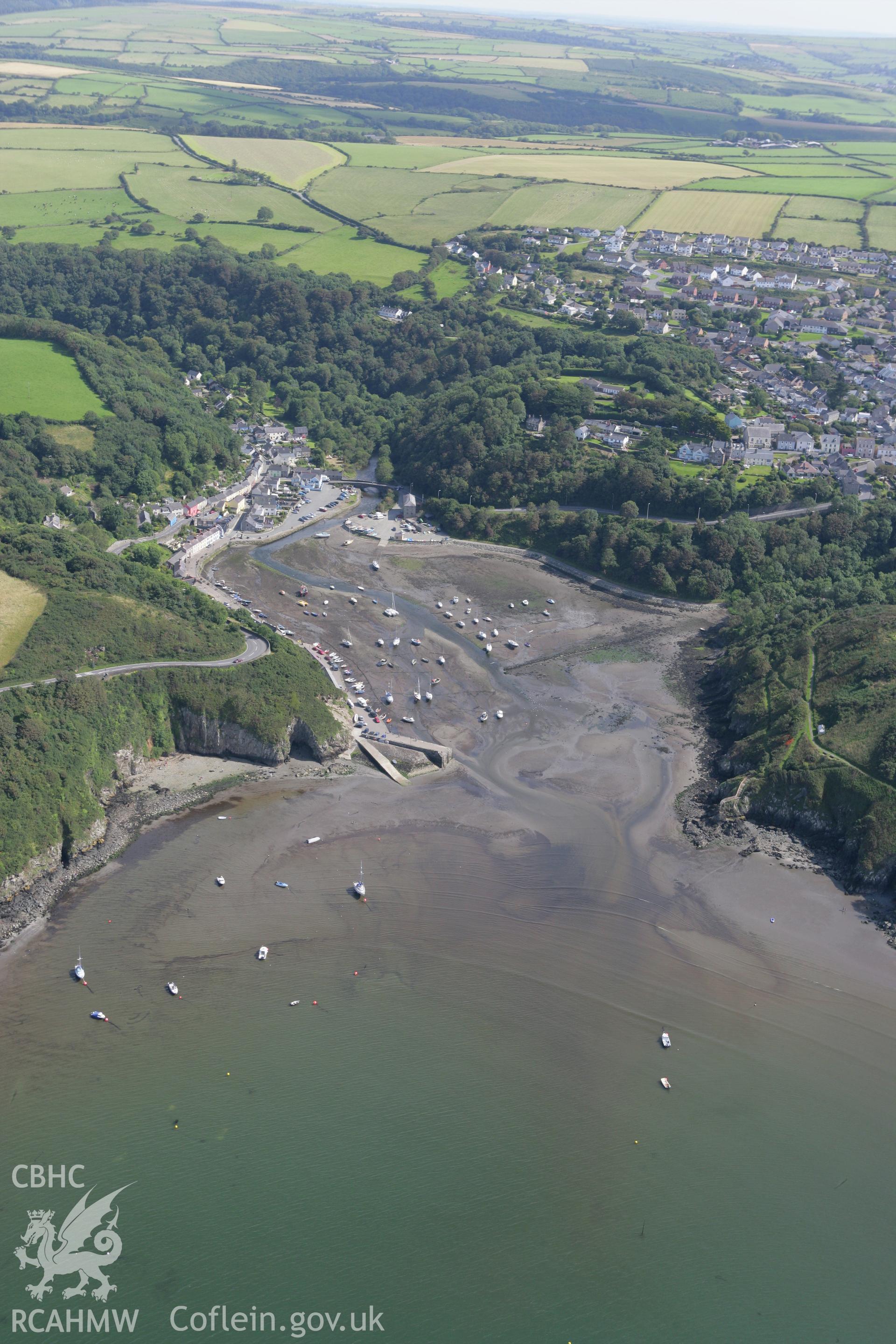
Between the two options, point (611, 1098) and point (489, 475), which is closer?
point (611, 1098)

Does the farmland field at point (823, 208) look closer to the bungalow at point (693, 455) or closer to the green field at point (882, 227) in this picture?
the green field at point (882, 227)

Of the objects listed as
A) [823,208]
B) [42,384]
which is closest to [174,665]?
[42,384]

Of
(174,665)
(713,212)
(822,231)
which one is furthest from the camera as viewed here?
(713,212)

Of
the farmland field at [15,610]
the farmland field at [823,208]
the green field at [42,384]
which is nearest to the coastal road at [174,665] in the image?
the farmland field at [15,610]

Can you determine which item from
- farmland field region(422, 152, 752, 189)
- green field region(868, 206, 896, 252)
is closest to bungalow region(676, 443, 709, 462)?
green field region(868, 206, 896, 252)

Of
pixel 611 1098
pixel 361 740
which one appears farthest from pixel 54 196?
pixel 611 1098

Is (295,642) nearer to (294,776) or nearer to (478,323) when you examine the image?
(294,776)

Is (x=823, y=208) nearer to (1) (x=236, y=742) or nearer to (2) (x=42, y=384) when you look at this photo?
(2) (x=42, y=384)
